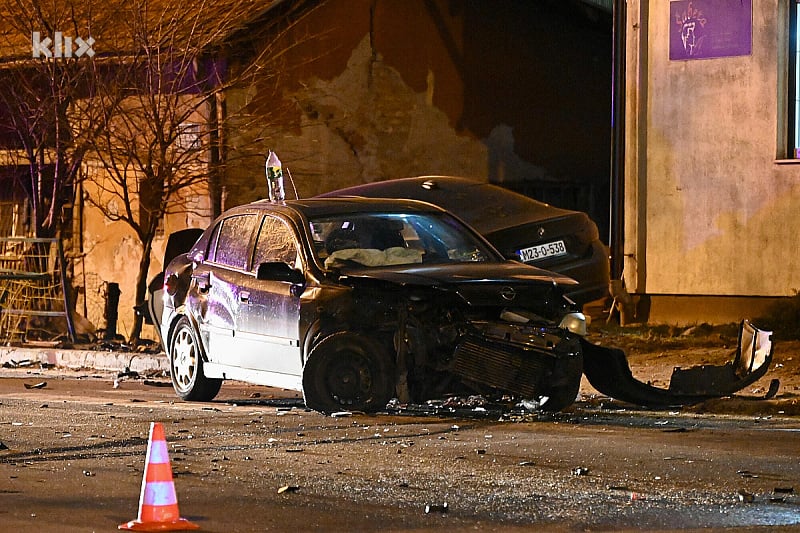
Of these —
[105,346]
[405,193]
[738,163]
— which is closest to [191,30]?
[105,346]

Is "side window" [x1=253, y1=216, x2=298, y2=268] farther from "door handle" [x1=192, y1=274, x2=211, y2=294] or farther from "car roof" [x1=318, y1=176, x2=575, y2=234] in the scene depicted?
"car roof" [x1=318, y1=176, x2=575, y2=234]

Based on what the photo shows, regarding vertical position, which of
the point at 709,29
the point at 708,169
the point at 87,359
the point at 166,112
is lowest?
the point at 87,359

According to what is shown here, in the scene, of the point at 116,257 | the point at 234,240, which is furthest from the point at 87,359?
the point at 234,240

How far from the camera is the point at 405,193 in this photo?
1459 centimetres

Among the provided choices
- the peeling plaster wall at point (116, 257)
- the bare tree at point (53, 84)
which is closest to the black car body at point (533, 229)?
the bare tree at point (53, 84)

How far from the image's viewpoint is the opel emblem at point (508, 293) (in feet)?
34.5

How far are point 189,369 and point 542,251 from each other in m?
3.24

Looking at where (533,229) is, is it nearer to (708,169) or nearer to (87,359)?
(708,169)

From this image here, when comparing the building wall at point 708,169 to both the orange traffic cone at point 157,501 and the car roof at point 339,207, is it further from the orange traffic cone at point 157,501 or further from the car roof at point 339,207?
the orange traffic cone at point 157,501

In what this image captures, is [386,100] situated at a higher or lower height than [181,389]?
higher

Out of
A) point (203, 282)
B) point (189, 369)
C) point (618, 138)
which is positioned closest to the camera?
point (203, 282)

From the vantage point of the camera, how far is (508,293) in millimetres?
10523

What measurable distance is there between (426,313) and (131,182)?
34.7ft

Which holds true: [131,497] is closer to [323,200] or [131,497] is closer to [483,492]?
[483,492]
